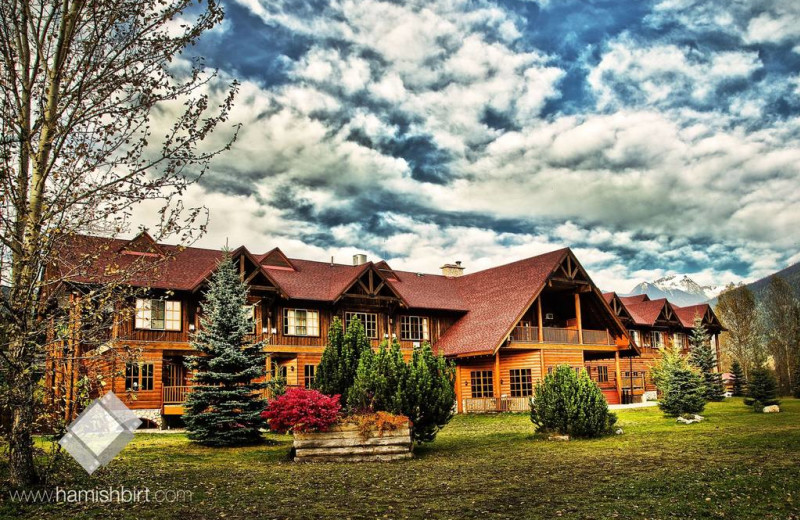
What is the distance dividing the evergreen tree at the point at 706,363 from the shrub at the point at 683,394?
12.9m

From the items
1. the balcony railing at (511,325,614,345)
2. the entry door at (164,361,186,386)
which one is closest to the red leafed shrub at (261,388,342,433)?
the entry door at (164,361,186,386)

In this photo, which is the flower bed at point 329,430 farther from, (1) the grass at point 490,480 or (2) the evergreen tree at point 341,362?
(2) the evergreen tree at point 341,362

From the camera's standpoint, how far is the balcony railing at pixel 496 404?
30953 millimetres

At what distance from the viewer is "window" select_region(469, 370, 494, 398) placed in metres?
34.3

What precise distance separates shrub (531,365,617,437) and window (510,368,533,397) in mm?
14795

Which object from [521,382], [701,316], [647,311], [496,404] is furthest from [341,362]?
[701,316]

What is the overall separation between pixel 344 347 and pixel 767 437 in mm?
10986

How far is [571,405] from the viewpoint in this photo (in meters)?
18.3

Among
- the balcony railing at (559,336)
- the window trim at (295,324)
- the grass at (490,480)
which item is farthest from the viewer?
the balcony railing at (559,336)

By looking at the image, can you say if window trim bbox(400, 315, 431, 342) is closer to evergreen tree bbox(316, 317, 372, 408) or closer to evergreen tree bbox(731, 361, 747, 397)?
evergreen tree bbox(316, 317, 372, 408)

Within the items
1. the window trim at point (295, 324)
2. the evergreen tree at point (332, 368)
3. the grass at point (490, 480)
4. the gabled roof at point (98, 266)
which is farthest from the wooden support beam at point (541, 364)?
the gabled roof at point (98, 266)

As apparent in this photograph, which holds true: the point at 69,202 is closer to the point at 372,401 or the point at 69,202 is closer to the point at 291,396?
the point at 291,396

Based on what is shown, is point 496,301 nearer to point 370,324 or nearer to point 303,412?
point 370,324

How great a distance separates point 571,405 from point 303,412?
783 centimetres
